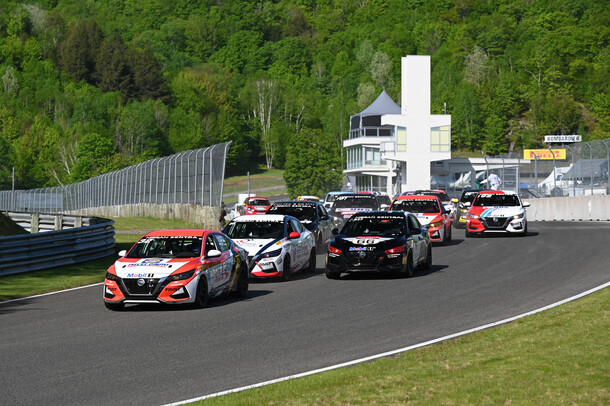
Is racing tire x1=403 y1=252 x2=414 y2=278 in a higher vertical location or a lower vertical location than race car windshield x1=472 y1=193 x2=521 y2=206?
lower

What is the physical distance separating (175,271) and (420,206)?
1739 centimetres

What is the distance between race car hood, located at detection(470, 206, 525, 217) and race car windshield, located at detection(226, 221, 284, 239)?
14.7m

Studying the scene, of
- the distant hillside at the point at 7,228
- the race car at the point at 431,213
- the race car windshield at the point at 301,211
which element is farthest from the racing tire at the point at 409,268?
the distant hillside at the point at 7,228

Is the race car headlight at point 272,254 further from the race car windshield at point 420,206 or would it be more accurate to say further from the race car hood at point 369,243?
the race car windshield at point 420,206

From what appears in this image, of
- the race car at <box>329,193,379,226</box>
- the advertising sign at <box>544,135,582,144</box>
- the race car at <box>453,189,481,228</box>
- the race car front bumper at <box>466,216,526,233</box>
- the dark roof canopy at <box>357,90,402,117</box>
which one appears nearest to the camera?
the race car front bumper at <box>466,216,526,233</box>

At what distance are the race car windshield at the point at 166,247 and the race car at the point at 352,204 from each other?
18.2m

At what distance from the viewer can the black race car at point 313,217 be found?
27578 millimetres

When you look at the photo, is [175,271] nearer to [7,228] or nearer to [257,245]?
[257,245]

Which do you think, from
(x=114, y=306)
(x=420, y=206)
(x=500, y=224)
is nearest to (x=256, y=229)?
(x=114, y=306)

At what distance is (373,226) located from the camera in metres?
21.4

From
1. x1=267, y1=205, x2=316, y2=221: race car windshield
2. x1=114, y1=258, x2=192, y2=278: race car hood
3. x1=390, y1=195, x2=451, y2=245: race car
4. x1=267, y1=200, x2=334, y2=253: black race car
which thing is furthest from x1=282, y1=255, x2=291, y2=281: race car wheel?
x1=390, y1=195, x2=451, y2=245: race car

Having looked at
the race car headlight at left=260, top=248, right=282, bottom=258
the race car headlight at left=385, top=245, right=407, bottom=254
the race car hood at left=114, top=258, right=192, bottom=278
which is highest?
the race car hood at left=114, top=258, right=192, bottom=278

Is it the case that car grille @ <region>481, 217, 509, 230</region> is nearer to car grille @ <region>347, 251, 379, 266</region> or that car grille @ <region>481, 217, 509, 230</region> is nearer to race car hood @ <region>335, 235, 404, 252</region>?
race car hood @ <region>335, 235, 404, 252</region>

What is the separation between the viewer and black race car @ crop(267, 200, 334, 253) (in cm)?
2758
